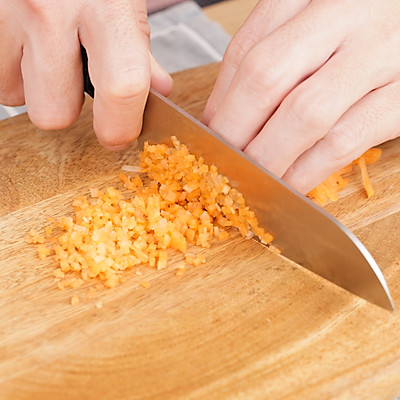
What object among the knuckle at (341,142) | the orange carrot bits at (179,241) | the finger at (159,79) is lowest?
the orange carrot bits at (179,241)

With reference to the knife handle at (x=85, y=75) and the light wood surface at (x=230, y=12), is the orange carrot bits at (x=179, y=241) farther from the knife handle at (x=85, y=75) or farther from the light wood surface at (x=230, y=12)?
the light wood surface at (x=230, y=12)

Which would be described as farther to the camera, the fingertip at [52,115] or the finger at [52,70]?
the fingertip at [52,115]

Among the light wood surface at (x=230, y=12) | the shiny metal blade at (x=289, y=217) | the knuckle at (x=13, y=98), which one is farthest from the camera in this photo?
the light wood surface at (x=230, y=12)

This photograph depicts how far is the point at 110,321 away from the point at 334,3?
0.80m

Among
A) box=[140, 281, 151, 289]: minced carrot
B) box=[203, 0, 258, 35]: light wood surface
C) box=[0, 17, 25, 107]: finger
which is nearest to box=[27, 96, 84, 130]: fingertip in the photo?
box=[0, 17, 25, 107]: finger

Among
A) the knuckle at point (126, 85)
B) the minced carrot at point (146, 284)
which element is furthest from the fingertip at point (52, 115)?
the minced carrot at point (146, 284)

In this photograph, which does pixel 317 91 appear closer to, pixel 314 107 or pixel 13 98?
pixel 314 107

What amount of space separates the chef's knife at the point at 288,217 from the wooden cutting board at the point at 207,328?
34 millimetres

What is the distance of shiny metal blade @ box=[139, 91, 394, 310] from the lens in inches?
44.9

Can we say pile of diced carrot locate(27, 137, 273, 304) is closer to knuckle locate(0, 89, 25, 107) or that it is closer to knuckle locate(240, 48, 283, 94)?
knuckle locate(240, 48, 283, 94)

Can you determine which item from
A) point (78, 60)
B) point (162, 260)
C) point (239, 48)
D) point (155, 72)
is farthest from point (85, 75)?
point (162, 260)

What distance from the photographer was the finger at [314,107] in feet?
4.01

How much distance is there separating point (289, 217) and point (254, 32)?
1.47 ft

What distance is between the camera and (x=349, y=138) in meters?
1.29
